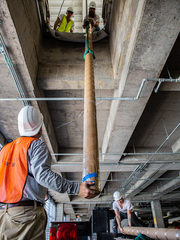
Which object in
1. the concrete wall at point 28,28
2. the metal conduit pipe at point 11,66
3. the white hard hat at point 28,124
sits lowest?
the white hard hat at point 28,124

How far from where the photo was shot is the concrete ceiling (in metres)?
2.84

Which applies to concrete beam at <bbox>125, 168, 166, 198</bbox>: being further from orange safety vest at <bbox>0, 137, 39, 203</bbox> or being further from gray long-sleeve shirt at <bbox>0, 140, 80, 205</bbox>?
orange safety vest at <bbox>0, 137, 39, 203</bbox>

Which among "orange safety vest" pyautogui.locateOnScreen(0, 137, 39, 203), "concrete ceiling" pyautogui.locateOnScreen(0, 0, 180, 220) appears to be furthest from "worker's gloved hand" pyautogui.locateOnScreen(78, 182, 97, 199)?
"concrete ceiling" pyautogui.locateOnScreen(0, 0, 180, 220)

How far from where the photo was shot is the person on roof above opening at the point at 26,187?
5.16ft

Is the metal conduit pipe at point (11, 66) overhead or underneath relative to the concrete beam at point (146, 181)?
overhead

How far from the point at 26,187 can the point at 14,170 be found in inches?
8.1

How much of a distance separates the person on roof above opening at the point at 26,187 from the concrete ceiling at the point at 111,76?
6.76 feet

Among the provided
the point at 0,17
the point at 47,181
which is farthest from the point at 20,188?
the point at 0,17

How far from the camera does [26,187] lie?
1.74 m

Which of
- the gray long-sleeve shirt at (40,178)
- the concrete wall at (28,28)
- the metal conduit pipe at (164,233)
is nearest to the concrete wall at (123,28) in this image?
the concrete wall at (28,28)

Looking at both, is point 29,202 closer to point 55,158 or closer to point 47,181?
point 47,181

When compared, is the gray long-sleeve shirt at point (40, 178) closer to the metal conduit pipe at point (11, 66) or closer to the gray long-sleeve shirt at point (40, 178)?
the gray long-sleeve shirt at point (40, 178)

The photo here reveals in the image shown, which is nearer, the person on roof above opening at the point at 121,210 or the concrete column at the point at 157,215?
the person on roof above opening at the point at 121,210

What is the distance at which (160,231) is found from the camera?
3197mm
